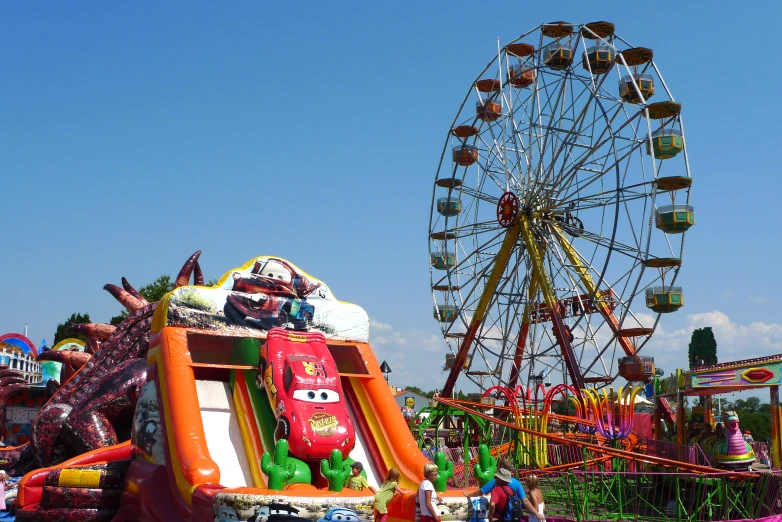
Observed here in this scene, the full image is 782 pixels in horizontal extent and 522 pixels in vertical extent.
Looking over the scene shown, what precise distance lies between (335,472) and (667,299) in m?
16.4

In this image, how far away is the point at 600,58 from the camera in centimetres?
2338

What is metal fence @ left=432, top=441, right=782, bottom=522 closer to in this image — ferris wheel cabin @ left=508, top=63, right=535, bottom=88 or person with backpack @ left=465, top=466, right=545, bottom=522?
person with backpack @ left=465, top=466, right=545, bottom=522

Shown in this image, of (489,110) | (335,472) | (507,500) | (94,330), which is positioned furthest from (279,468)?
(489,110)

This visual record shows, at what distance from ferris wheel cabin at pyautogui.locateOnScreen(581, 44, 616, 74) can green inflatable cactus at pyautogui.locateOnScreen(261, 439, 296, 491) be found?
17839 millimetres

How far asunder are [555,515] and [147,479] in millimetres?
5712

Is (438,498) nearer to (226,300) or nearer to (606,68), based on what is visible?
(226,300)

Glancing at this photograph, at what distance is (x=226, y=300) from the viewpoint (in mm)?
10680

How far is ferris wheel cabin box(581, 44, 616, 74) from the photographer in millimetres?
23375

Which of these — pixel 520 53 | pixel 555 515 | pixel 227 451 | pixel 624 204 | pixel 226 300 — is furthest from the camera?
pixel 520 53

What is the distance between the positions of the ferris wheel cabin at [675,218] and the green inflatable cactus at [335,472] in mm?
15879

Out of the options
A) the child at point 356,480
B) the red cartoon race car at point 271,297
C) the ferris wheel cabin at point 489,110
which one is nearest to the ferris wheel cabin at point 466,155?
the ferris wheel cabin at point 489,110

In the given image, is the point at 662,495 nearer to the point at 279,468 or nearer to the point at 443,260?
the point at 279,468

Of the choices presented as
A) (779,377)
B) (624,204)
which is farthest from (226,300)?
(624,204)

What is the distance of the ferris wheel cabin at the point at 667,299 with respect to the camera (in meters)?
22.4
